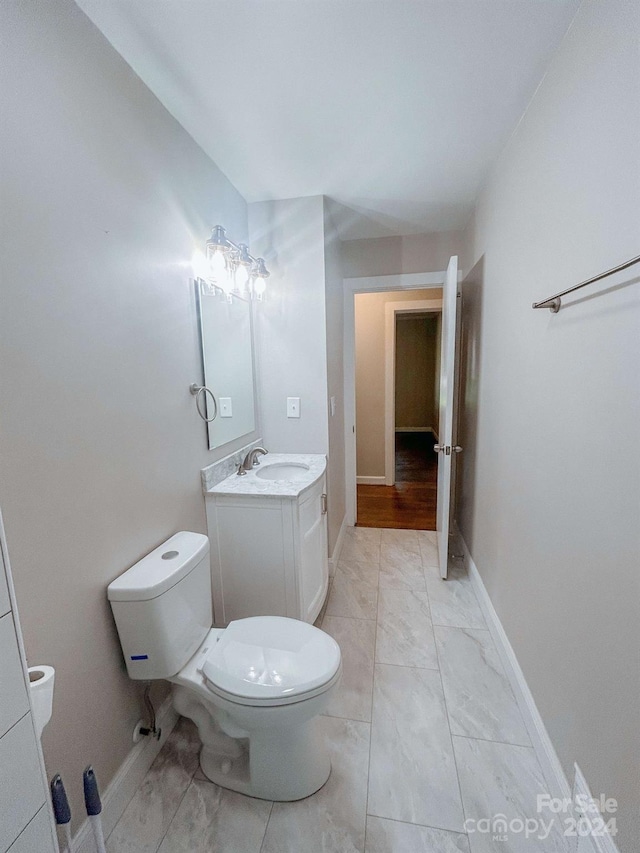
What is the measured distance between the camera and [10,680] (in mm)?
559

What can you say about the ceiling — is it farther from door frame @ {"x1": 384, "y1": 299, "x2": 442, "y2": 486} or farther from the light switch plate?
door frame @ {"x1": 384, "y1": 299, "x2": 442, "y2": 486}

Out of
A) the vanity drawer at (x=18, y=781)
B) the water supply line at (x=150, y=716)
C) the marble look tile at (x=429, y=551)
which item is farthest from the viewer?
the marble look tile at (x=429, y=551)

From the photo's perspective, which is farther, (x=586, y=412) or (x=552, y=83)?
(x=552, y=83)

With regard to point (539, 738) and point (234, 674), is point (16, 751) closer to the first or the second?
point (234, 674)

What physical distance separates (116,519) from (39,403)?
0.44m

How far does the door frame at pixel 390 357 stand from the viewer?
3781mm

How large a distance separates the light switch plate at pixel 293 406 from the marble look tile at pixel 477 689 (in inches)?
56.9

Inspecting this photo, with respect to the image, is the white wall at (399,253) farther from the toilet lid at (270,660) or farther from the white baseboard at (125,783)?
the white baseboard at (125,783)

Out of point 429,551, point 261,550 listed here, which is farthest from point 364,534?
point 261,550

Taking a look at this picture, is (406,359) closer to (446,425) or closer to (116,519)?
(446,425)

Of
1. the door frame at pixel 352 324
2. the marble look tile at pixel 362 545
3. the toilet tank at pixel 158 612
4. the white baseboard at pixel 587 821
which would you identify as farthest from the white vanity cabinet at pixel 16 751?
the door frame at pixel 352 324

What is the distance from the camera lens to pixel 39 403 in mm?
892

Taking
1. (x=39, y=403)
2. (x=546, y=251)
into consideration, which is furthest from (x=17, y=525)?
(x=546, y=251)

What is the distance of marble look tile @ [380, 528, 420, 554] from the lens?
2816mm
